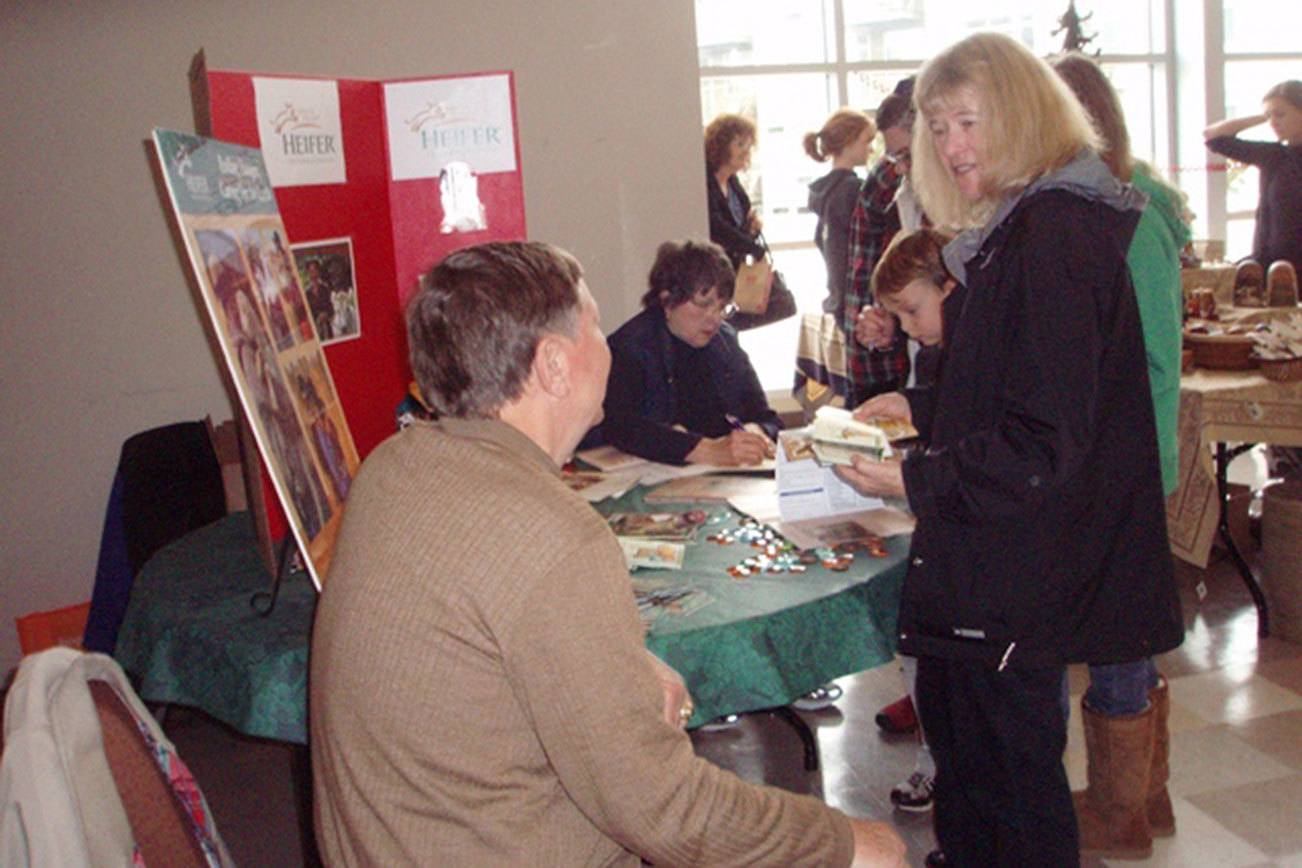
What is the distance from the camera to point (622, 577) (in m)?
1.09

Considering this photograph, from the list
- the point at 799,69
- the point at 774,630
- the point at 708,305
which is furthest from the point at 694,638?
the point at 799,69

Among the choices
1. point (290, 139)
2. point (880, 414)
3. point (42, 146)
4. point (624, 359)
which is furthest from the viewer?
point (42, 146)

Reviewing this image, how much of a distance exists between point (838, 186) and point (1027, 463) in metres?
3.50

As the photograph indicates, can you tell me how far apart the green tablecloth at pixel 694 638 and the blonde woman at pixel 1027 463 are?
0.10m

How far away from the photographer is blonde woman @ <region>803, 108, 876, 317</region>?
4.96m

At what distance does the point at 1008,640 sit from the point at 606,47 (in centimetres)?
379

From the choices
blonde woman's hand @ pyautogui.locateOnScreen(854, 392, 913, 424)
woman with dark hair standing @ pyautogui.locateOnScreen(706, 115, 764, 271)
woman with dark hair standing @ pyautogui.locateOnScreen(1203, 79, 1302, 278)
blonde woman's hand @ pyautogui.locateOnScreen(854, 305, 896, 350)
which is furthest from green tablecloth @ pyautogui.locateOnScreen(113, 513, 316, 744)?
woman with dark hair standing @ pyautogui.locateOnScreen(1203, 79, 1302, 278)

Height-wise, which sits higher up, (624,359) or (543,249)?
(543,249)

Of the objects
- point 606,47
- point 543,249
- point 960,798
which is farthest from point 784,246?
point 543,249

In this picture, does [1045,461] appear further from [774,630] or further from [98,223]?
[98,223]

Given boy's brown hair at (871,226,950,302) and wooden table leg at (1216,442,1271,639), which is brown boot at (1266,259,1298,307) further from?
boy's brown hair at (871,226,950,302)

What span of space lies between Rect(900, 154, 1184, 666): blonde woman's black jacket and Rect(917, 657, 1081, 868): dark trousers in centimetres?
7

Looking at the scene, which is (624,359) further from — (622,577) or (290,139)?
(622,577)

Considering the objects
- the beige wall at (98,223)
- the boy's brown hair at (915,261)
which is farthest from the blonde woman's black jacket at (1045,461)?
the beige wall at (98,223)
